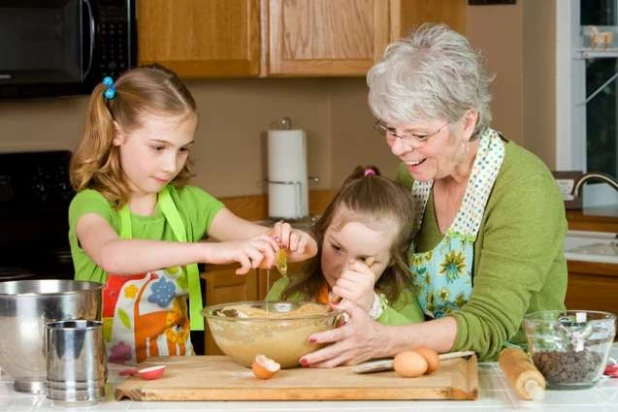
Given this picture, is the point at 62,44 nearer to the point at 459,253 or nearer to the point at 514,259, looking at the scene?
the point at 459,253

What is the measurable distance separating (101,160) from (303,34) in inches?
82.7

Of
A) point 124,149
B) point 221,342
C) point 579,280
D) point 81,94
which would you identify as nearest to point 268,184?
point 81,94

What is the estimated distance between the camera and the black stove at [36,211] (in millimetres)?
3930

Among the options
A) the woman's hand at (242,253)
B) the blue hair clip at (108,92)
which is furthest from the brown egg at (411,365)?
the blue hair clip at (108,92)

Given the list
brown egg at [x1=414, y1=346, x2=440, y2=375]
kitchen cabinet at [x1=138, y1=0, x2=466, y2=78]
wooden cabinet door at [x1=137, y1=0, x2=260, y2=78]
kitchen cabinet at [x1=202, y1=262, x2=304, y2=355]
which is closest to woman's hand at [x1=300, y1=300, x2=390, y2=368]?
brown egg at [x1=414, y1=346, x2=440, y2=375]

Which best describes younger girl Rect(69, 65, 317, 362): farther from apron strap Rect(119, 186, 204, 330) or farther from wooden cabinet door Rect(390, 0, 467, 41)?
wooden cabinet door Rect(390, 0, 467, 41)

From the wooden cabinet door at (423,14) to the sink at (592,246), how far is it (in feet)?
3.05

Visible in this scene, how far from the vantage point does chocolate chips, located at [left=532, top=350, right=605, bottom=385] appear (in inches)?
83.3

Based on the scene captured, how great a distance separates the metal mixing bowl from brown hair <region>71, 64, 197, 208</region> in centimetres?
48

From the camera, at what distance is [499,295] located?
241 centimetres

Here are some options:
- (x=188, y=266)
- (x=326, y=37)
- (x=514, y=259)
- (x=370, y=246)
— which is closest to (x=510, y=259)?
(x=514, y=259)

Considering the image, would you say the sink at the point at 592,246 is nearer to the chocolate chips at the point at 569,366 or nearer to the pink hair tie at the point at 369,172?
the pink hair tie at the point at 369,172

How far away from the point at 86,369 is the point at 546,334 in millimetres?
766

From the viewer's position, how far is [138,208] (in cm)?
272
